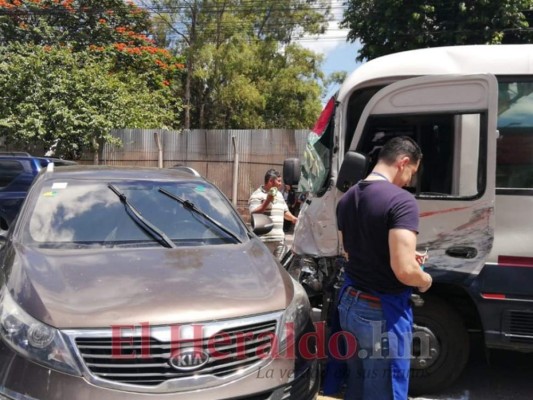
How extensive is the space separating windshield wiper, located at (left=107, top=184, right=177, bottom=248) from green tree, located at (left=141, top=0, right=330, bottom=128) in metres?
18.0

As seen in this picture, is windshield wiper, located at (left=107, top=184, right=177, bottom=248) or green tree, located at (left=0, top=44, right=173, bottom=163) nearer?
windshield wiper, located at (left=107, top=184, right=177, bottom=248)

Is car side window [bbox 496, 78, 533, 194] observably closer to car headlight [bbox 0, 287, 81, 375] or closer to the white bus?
the white bus

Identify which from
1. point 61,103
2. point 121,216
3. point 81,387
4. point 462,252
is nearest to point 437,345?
point 462,252

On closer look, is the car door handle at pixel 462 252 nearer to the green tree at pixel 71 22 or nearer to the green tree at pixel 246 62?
the green tree at pixel 246 62

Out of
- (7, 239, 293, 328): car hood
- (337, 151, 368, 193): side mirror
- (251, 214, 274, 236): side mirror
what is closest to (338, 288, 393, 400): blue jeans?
(7, 239, 293, 328): car hood

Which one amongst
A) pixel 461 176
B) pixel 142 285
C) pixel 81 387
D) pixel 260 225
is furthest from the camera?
pixel 260 225

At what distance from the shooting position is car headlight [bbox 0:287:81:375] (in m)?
2.29

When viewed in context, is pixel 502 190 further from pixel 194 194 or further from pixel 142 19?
pixel 142 19

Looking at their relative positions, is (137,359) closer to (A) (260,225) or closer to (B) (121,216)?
(B) (121,216)

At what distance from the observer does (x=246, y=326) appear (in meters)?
2.55

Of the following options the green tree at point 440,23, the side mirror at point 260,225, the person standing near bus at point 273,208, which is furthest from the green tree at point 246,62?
the side mirror at point 260,225

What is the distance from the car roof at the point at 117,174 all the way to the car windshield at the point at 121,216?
96mm

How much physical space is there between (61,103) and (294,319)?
13.7 metres

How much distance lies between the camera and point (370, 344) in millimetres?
2584
